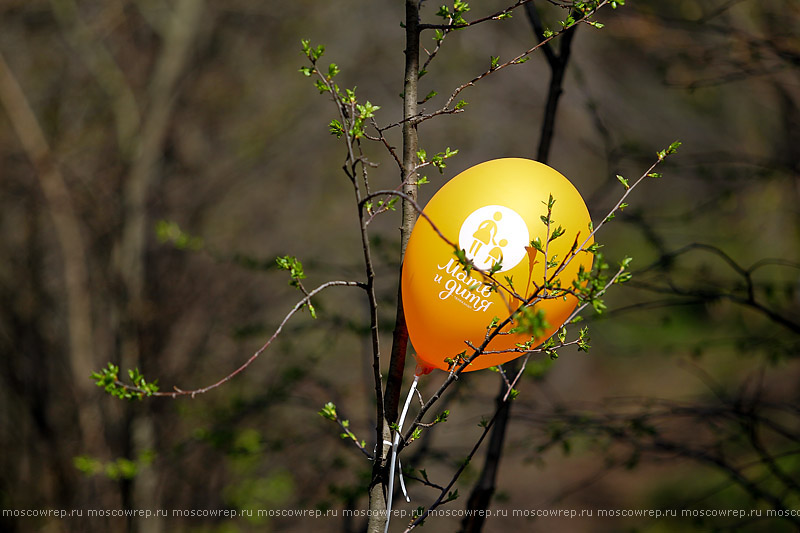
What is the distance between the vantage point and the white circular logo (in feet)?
5.81

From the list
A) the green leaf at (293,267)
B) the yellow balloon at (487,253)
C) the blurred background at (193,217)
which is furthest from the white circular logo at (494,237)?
the blurred background at (193,217)

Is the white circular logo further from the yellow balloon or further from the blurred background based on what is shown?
the blurred background

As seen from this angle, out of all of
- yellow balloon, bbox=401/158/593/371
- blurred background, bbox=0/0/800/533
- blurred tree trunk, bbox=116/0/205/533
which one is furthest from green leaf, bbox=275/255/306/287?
blurred tree trunk, bbox=116/0/205/533

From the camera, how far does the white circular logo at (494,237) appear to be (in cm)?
177

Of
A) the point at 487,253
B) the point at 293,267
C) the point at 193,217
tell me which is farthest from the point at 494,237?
the point at 193,217

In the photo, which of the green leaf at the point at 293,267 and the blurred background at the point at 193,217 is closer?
the green leaf at the point at 293,267

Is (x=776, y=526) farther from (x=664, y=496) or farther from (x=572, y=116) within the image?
(x=572, y=116)

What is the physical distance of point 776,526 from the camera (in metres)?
7.78

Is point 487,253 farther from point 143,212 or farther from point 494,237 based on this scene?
point 143,212

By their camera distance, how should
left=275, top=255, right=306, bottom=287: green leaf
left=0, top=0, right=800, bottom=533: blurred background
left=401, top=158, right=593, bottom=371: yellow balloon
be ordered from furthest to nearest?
left=0, top=0, right=800, bottom=533: blurred background, left=401, top=158, right=593, bottom=371: yellow balloon, left=275, top=255, right=306, bottom=287: green leaf

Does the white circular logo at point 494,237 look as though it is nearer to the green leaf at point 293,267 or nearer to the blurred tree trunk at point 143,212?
the green leaf at point 293,267

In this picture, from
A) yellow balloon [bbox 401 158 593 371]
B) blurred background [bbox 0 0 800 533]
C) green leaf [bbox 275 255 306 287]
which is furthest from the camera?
blurred background [bbox 0 0 800 533]

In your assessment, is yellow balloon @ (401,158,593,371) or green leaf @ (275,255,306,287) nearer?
green leaf @ (275,255,306,287)

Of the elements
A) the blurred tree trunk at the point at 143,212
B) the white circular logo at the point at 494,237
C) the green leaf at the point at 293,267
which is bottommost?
the green leaf at the point at 293,267
